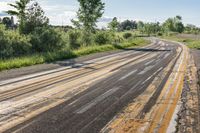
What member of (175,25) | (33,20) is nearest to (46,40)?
(33,20)

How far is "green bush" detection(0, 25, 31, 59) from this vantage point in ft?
74.2

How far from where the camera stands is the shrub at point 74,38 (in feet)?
137

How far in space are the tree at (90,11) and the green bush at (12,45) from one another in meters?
30.6

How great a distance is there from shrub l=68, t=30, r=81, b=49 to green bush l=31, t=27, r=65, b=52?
10.5 m

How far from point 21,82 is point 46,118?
505 cm

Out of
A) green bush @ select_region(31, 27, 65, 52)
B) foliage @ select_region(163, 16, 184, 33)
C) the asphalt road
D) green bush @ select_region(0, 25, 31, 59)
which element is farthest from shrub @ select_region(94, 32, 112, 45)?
foliage @ select_region(163, 16, 184, 33)

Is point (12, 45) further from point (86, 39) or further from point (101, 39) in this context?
point (101, 39)

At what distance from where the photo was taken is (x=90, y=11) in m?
56.3

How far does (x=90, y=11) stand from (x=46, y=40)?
94.3 feet

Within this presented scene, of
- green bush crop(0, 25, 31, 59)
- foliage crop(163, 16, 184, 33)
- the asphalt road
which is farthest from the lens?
foliage crop(163, 16, 184, 33)

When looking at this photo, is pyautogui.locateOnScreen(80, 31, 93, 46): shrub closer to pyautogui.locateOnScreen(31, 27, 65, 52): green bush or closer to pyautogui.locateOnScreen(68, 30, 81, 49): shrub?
pyautogui.locateOnScreen(68, 30, 81, 49): shrub

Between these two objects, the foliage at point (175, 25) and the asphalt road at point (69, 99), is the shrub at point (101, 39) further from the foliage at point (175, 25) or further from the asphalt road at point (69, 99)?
the foliage at point (175, 25)

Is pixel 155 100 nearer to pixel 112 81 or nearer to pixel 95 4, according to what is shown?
pixel 112 81

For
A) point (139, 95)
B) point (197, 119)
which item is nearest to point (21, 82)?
point (139, 95)
